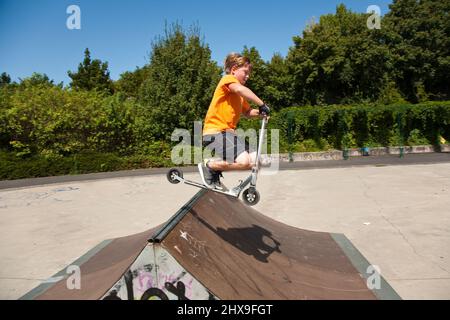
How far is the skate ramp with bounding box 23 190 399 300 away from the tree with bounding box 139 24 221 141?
13.6 m

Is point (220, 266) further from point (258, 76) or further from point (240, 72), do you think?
point (258, 76)

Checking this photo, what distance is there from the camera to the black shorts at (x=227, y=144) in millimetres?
4348

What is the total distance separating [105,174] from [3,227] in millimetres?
8541

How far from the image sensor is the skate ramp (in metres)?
3.71

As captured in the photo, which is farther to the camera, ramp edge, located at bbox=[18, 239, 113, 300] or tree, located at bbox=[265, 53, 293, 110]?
tree, located at bbox=[265, 53, 293, 110]

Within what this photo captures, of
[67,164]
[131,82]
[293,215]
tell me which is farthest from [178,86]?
[131,82]

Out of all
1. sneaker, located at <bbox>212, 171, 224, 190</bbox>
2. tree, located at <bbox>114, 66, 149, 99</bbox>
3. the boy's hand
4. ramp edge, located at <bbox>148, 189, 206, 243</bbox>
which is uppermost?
tree, located at <bbox>114, 66, 149, 99</bbox>

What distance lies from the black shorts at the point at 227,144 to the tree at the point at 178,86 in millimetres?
15388

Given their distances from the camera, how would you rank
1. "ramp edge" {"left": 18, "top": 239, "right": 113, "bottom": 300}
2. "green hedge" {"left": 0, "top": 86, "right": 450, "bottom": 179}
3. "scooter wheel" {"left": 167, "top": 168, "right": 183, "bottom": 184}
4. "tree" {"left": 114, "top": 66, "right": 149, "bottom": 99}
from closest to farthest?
"ramp edge" {"left": 18, "top": 239, "right": 113, "bottom": 300} < "scooter wheel" {"left": 167, "top": 168, "right": 183, "bottom": 184} < "green hedge" {"left": 0, "top": 86, "right": 450, "bottom": 179} < "tree" {"left": 114, "top": 66, "right": 149, "bottom": 99}

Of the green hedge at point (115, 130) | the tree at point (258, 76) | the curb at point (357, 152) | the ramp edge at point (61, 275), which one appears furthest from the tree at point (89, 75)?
the ramp edge at point (61, 275)

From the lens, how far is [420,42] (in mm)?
37781

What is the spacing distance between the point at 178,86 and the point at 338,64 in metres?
16.9

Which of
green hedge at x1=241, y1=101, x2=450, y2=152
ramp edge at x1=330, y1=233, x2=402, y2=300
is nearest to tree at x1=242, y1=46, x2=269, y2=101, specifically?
green hedge at x1=241, y1=101, x2=450, y2=152

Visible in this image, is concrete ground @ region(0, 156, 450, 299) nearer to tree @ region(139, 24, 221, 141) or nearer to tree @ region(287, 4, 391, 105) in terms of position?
tree @ region(139, 24, 221, 141)
